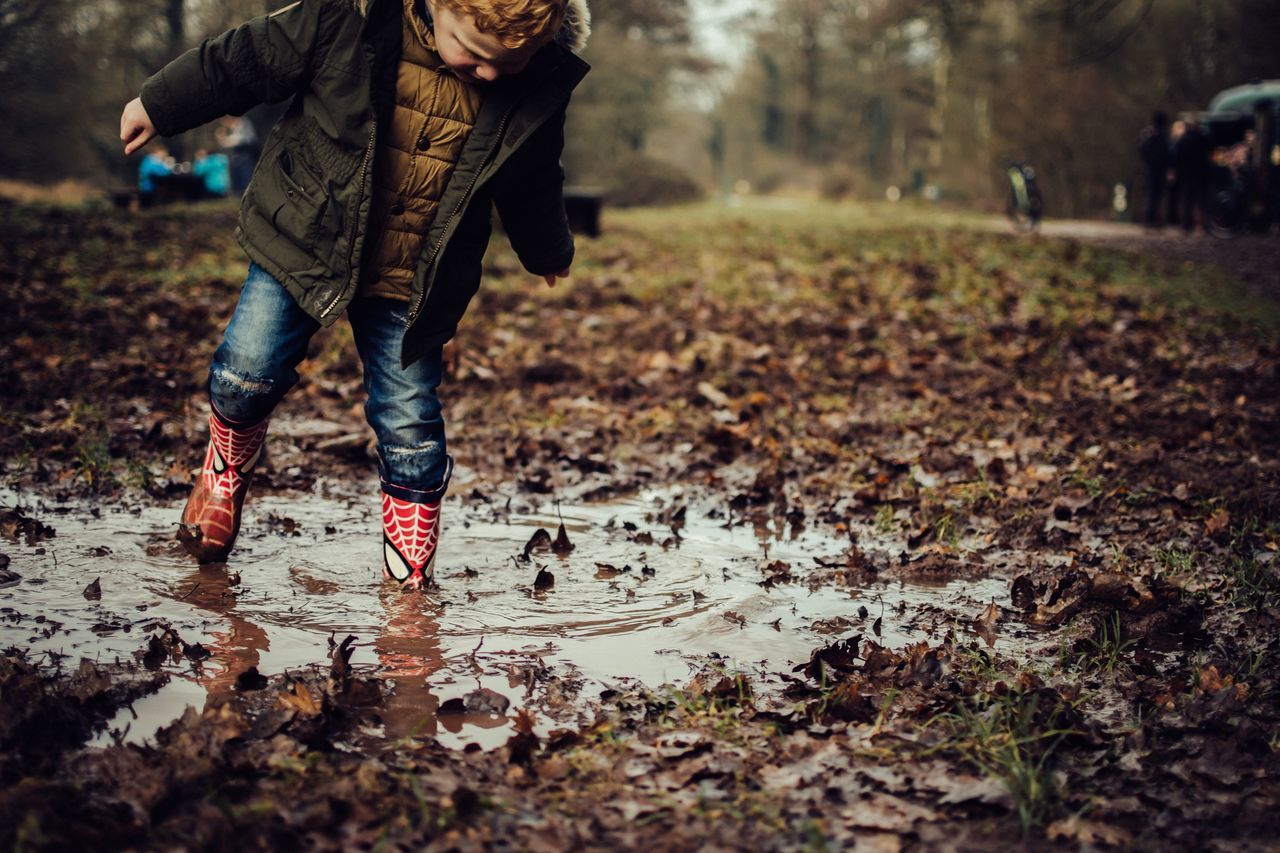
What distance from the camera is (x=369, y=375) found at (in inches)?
135

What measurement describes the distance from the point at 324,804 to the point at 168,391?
4.39 m

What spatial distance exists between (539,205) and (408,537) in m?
1.02

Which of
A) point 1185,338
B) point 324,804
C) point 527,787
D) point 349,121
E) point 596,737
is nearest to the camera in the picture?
point 324,804

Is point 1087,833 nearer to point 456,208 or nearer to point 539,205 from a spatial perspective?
point 456,208

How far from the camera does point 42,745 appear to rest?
227 centimetres

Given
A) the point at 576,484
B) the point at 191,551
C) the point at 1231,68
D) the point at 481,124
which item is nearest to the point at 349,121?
the point at 481,124

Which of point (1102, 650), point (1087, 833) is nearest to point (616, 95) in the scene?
point (1102, 650)

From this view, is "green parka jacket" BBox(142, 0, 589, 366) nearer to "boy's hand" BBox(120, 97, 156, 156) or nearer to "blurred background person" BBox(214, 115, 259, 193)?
"boy's hand" BBox(120, 97, 156, 156)

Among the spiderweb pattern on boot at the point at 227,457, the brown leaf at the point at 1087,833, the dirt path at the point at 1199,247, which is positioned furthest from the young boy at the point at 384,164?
the dirt path at the point at 1199,247

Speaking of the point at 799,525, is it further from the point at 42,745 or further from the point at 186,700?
the point at 42,745

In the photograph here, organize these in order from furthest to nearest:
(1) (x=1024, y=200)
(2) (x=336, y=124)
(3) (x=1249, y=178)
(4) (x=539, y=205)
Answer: (1) (x=1024, y=200)
(3) (x=1249, y=178)
(4) (x=539, y=205)
(2) (x=336, y=124)

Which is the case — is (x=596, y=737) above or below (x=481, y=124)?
below

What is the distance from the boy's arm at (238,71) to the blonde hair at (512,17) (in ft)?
1.40

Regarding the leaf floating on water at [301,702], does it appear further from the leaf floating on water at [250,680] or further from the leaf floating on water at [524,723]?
the leaf floating on water at [524,723]
